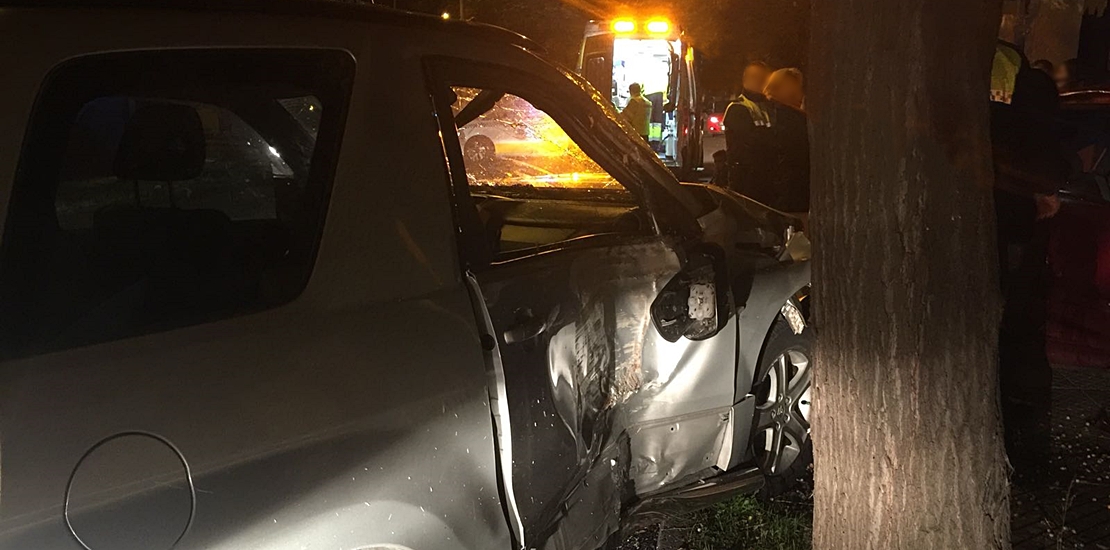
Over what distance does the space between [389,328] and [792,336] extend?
2218 mm

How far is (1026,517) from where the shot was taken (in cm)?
398

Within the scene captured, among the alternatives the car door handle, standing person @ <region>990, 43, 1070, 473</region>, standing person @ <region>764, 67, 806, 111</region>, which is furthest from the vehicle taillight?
the car door handle

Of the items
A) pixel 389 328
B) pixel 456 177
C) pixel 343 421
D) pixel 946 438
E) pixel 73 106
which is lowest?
pixel 946 438

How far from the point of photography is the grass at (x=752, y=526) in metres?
3.71

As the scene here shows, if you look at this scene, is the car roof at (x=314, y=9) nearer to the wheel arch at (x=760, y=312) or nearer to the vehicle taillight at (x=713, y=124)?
the wheel arch at (x=760, y=312)

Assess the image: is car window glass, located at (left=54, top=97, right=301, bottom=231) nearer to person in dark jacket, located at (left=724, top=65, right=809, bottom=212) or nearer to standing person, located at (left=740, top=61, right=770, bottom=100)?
person in dark jacket, located at (left=724, top=65, right=809, bottom=212)

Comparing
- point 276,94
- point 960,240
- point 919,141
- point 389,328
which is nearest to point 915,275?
point 960,240

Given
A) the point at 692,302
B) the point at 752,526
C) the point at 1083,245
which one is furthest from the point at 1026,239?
the point at 692,302

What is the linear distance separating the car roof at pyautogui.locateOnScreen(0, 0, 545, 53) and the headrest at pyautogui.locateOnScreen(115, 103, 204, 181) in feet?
0.65

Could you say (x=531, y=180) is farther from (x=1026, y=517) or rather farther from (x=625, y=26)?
(x=625, y=26)

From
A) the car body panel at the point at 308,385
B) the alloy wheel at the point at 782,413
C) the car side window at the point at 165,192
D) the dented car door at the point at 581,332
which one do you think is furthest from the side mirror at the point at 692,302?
the car side window at the point at 165,192

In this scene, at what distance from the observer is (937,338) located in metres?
2.71

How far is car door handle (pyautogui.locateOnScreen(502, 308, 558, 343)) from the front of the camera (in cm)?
250

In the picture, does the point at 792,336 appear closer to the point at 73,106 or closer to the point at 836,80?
the point at 836,80
